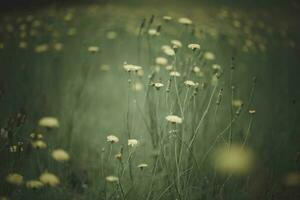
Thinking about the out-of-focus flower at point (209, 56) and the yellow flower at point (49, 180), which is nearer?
the yellow flower at point (49, 180)

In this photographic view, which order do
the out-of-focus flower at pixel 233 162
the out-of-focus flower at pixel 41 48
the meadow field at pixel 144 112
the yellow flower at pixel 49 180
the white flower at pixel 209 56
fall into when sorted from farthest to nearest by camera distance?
the out-of-focus flower at pixel 41 48, the white flower at pixel 209 56, the out-of-focus flower at pixel 233 162, the meadow field at pixel 144 112, the yellow flower at pixel 49 180

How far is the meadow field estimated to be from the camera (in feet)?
6.46

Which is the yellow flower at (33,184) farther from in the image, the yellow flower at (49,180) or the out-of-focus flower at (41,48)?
the out-of-focus flower at (41,48)

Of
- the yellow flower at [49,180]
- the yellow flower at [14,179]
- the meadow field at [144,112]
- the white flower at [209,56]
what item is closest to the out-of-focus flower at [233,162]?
the meadow field at [144,112]

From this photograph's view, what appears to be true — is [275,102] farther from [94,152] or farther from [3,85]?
[3,85]

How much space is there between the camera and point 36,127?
7.90 feet

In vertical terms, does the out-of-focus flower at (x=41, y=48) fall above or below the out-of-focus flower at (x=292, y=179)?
above

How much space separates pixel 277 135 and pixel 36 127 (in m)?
1.39

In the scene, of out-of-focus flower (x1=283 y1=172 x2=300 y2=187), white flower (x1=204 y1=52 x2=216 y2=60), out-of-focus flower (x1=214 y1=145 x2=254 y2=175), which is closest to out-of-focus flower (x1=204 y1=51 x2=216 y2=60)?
white flower (x1=204 y1=52 x2=216 y2=60)

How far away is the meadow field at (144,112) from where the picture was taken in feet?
6.46

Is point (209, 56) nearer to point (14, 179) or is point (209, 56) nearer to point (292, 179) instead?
point (292, 179)

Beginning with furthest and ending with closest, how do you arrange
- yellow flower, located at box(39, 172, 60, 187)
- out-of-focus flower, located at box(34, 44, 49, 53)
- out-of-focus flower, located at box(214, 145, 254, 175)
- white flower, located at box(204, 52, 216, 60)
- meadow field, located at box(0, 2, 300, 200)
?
1. out-of-focus flower, located at box(34, 44, 49, 53)
2. white flower, located at box(204, 52, 216, 60)
3. out-of-focus flower, located at box(214, 145, 254, 175)
4. meadow field, located at box(0, 2, 300, 200)
5. yellow flower, located at box(39, 172, 60, 187)

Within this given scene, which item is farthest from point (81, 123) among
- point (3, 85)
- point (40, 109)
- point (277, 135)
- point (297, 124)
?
point (297, 124)

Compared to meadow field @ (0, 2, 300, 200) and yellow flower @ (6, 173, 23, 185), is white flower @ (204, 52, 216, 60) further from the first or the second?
yellow flower @ (6, 173, 23, 185)
